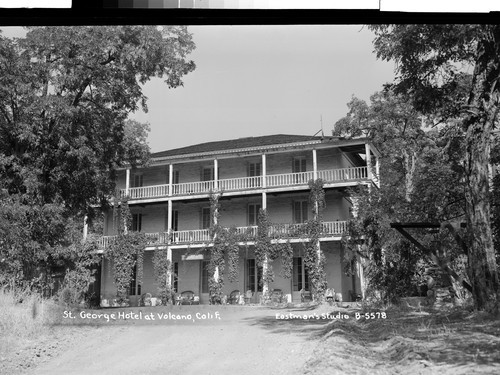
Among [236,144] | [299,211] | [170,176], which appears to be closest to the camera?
[236,144]

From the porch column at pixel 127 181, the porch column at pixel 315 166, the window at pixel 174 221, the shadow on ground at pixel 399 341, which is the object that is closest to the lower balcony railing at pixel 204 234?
the window at pixel 174 221

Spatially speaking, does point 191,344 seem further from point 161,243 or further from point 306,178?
point 306,178

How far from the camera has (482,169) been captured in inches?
231

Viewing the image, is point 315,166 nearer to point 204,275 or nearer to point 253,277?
point 253,277

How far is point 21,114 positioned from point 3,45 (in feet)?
3.54

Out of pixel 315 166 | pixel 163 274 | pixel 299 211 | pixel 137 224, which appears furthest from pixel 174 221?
pixel 315 166

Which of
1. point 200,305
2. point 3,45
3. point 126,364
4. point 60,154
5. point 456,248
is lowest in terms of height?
point 126,364

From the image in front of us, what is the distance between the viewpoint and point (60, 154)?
7.69 meters

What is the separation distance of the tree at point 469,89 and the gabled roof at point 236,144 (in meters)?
1.24

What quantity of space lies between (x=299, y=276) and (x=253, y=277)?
21.7 inches

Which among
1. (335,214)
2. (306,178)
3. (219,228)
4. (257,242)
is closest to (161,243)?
(219,228)

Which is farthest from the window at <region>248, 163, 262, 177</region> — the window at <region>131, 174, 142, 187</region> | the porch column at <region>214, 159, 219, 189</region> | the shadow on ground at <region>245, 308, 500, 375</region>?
the window at <region>131, 174, 142, 187</region>

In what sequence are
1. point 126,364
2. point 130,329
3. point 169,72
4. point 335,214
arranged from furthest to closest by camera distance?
point 335,214
point 169,72
point 130,329
point 126,364

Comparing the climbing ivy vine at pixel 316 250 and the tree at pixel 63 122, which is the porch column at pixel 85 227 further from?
the climbing ivy vine at pixel 316 250
